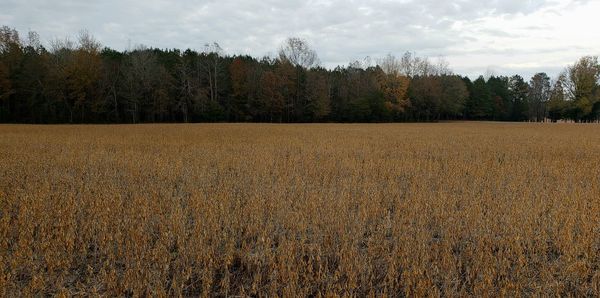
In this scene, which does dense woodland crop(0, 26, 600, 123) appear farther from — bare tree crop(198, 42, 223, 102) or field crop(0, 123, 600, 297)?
field crop(0, 123, 600, 297)

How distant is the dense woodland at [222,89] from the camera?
2143 inches

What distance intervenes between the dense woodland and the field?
162 ft

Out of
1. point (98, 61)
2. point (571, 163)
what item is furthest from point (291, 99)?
point (571, 163)

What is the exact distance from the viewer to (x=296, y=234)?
6.72 metres

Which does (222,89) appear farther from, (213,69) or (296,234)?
(296,234)

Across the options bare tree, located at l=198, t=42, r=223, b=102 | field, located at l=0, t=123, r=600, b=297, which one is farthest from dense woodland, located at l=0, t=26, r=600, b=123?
field, located at l=0, t=123, r=600, b=297

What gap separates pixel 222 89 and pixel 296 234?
60262 millimetres

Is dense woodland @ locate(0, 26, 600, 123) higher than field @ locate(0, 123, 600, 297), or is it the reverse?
dense woodland @ locate(0, 26, 600, 123)

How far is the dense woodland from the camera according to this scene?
54.4 m

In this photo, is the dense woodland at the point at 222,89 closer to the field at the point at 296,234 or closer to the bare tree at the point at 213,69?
the bare tree at the point at 213,69

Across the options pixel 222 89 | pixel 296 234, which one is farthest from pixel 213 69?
pixel 296 234

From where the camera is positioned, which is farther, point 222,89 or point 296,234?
point 222,89

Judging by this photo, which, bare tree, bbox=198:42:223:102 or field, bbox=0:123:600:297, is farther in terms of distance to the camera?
bare tree, bbox=198:42:223:102

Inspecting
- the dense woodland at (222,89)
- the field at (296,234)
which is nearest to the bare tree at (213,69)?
the dense woodland at (222,89)
